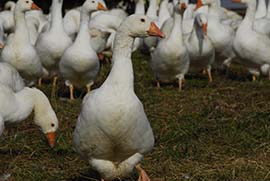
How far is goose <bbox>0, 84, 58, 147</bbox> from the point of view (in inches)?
273

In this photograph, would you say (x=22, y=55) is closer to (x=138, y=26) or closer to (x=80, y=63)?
(x=80, y=63)

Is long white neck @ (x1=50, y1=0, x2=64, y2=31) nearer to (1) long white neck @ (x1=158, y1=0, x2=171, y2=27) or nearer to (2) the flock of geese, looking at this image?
(2) the flock of geese

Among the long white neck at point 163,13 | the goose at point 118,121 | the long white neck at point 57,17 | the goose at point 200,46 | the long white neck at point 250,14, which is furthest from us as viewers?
the long white neck at point 163,13

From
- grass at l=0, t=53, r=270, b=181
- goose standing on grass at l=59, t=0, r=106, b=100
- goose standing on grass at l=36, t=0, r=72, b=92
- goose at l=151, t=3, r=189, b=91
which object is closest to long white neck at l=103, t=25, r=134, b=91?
grass at l=0, t=53, r=270, b=181

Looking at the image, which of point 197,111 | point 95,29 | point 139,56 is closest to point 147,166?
point 197,111

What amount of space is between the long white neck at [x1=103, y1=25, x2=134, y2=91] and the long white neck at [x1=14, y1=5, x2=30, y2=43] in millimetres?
4630

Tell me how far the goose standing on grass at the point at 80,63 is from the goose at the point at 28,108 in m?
3.00

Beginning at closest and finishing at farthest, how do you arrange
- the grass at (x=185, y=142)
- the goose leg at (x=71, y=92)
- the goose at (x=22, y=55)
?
the grass at (x=185, y=142) → the goose at (x=22, y=55) → the goose leg at (x=71, y=92)

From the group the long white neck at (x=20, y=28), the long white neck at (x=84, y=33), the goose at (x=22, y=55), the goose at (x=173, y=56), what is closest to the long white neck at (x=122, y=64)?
the goose at (x=22, y=55)

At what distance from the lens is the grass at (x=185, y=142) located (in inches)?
277

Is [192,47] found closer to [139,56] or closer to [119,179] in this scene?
[139,56]

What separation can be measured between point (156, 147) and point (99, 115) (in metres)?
Result: 2.17

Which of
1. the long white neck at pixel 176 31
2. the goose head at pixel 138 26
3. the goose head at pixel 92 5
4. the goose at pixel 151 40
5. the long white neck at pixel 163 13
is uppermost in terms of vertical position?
the goose head at pixel 138 26

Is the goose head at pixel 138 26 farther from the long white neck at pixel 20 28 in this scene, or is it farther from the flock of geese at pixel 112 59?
the long white neck at pixel 20 28
